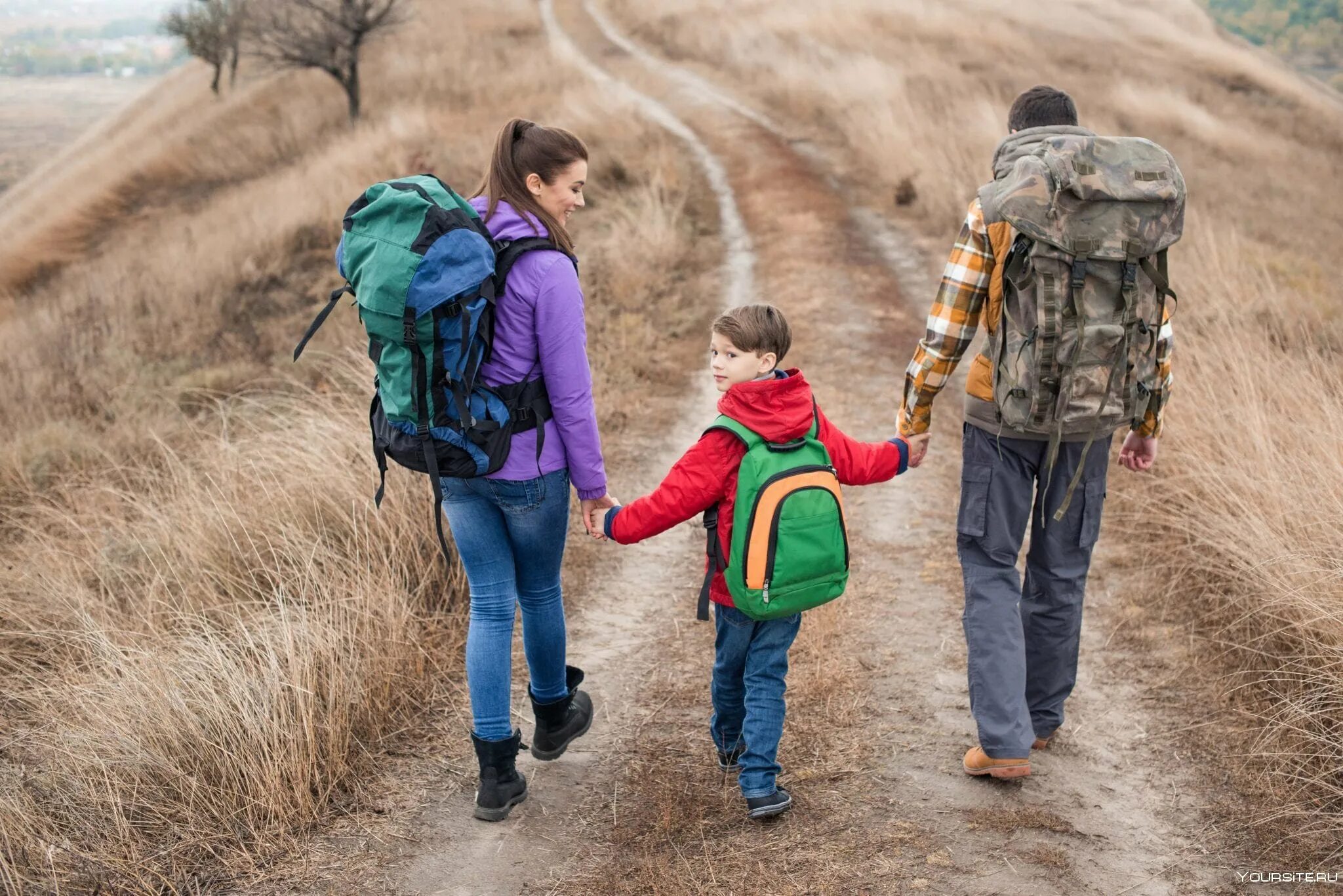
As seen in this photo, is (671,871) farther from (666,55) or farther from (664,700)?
(666,55)

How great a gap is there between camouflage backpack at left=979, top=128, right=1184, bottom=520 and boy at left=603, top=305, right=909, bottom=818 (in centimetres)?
47

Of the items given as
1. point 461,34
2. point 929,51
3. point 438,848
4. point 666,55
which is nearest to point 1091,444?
point 438,848

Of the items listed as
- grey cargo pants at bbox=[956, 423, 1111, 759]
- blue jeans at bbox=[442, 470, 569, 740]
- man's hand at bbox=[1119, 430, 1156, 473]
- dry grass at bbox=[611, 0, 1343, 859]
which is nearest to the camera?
blue jeans at bbox=[442, 470, 569, 740]

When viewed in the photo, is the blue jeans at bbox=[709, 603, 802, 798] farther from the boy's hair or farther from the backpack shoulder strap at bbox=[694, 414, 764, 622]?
the boy's hair

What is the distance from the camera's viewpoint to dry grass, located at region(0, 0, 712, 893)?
3068 mm

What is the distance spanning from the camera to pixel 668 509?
9.11 ft

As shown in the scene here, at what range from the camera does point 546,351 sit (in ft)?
9.16

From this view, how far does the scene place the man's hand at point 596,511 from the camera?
9.63ft

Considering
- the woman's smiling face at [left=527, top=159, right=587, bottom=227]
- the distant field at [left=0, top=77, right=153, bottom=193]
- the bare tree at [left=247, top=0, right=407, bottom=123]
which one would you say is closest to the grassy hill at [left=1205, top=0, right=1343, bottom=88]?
the bare tree at [left=247, top=0, right=407, bottom=123]

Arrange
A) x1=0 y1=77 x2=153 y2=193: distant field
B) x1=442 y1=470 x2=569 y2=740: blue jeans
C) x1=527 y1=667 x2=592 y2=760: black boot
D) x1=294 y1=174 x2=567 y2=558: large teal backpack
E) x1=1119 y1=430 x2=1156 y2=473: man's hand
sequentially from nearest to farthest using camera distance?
x1=294 y1=174 x2=567 y2=558: large teal backpack, x1=442 y1=470 x2=569 y2=740: blue jeans, x1=1119 y1=430 x2=1156 y2=473: man's hand, x1=527 y1=667 x2=592 y2=760: black boot, x1=0 y1=77 x2=153 y2=193: distant field

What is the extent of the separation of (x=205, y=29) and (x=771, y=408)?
32.3m

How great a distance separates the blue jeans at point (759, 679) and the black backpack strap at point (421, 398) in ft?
3.01

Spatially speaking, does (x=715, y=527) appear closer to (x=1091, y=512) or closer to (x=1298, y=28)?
(x=1091, y=512)

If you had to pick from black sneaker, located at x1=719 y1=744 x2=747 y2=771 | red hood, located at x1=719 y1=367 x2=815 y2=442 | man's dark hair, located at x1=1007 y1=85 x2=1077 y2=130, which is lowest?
black sneaker, located at x1=719 y1=744 x2=747 y2=771
